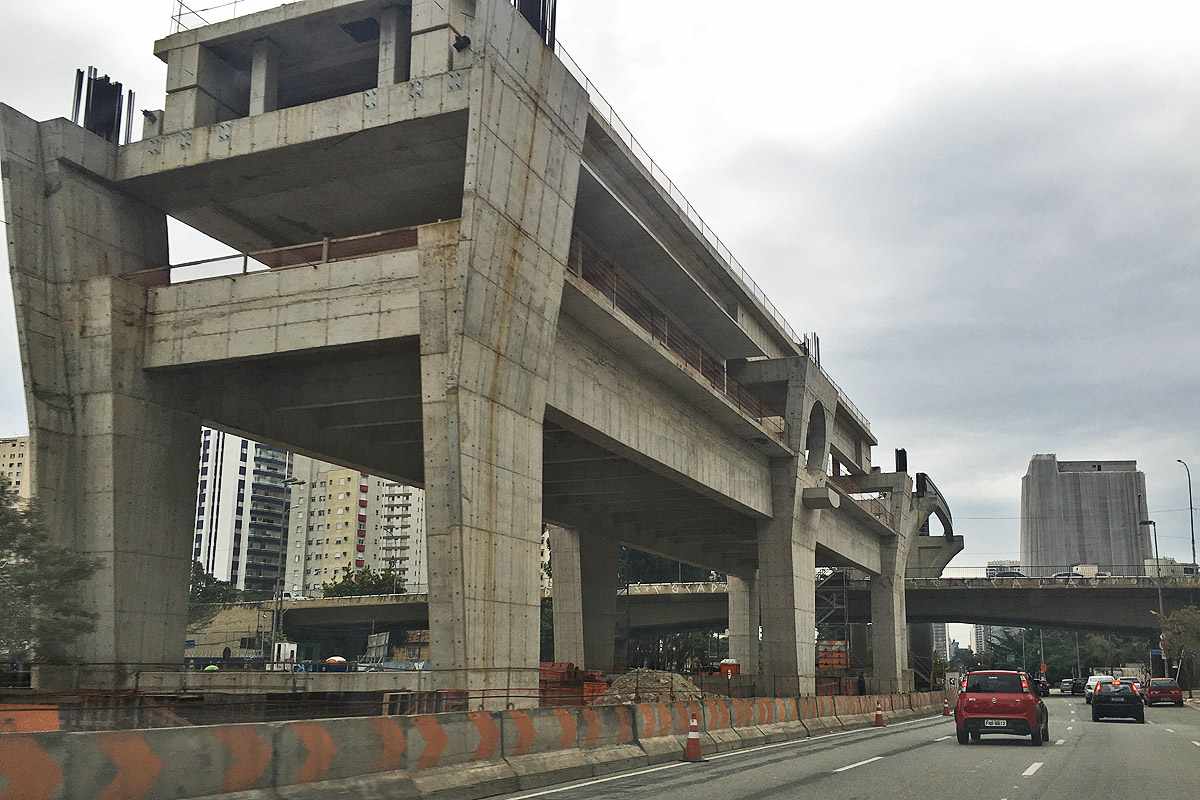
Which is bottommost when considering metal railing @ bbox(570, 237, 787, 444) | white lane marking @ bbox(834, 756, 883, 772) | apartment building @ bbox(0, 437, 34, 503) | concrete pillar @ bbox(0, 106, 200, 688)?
white lane marking @ bbox(834, 756, 883, 772)

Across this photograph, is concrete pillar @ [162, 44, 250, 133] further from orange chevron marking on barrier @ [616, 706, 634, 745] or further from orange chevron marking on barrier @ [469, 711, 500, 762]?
orange chevron marking on barrier @ [469, 711, 500, 762]

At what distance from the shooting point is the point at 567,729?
17.6m

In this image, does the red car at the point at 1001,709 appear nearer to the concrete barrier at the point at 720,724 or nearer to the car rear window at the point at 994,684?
the car rear window at the point at 994,684

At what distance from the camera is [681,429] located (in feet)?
120

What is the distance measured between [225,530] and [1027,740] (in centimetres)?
18222

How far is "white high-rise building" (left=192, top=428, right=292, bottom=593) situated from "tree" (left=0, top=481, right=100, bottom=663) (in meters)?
165

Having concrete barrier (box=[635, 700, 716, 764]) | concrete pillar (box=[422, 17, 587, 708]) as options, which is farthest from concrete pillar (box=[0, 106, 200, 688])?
concrete barrier (box=[635, 700, 716, 764])

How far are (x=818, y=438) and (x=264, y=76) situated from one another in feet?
107

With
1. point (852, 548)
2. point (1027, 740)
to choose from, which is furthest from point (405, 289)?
point (852, 548)

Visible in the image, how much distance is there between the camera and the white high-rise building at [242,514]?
18788cm

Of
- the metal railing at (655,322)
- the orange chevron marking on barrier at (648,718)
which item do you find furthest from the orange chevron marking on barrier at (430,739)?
the metal railing at (655,322)

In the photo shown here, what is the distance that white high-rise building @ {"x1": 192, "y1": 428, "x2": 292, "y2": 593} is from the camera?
616 feet

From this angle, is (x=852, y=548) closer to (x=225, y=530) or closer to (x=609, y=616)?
(x=609, y=616)

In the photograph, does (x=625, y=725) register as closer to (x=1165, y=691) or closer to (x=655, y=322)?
(x=655, y=322)
